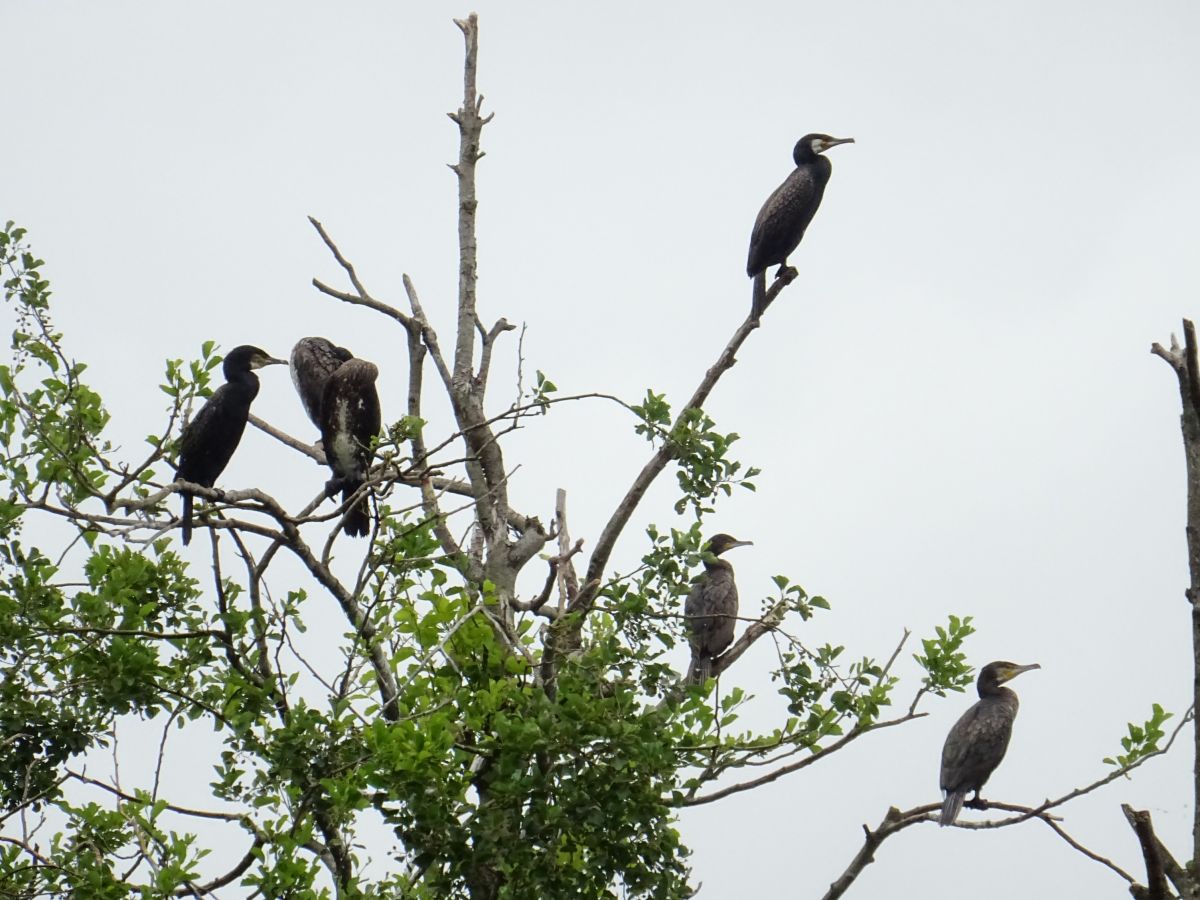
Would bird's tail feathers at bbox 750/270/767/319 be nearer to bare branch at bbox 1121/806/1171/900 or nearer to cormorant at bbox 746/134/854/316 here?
cormorant at bbox 746/134/854/316

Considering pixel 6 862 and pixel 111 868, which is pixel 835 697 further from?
pixel 6 862

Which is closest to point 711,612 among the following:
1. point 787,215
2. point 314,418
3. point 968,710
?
point 968,710

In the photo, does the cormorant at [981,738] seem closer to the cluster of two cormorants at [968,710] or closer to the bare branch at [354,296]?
the cluster of two cormorants at [968,710]

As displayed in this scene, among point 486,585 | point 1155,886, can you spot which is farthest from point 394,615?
point 1155,886

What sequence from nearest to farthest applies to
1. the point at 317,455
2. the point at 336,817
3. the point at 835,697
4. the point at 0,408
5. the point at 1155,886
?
the point at 1155,886
the point at 336,817
the point at 0,408
the point at 835,697
the point at 317,455

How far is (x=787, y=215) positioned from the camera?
10164 millimetres

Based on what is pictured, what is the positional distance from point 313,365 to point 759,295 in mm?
2757

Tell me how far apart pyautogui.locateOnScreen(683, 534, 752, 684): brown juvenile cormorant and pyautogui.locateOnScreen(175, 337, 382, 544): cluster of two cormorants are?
2286 millimetres

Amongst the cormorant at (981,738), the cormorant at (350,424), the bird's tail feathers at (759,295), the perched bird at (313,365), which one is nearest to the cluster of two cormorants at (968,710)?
the cormorant at (981,738)

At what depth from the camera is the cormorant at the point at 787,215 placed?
392 inches

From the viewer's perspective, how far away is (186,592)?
646cm

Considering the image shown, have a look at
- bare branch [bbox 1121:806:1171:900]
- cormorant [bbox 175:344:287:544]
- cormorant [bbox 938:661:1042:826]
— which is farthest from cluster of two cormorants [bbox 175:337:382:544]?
bare branch [bbox 1121:806:1171:900]

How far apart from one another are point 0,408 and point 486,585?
2033 mm

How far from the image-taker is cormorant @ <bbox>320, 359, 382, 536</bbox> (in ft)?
25.6
